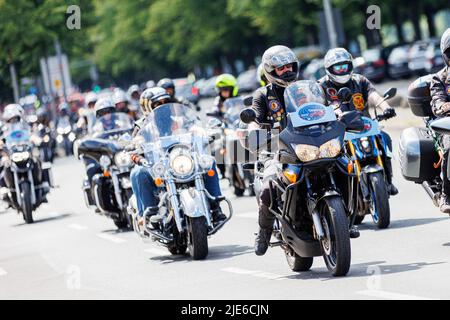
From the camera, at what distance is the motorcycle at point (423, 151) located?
1111cm

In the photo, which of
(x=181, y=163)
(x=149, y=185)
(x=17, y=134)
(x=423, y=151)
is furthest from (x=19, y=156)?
(x=423, y=151)

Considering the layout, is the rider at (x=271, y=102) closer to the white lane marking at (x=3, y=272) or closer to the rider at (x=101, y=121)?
the white lane marking at (x=3, y=272)

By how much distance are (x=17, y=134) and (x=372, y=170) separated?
30.4 ft

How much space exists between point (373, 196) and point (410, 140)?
164cm

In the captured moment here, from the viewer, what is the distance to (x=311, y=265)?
10367 millimetres

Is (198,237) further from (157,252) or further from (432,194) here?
(432,194)

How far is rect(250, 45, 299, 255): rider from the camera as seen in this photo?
9.93 meters

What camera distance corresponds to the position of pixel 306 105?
945 cm

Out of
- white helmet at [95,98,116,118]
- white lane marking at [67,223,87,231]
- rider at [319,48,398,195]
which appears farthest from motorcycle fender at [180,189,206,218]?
white lane marking at [67,223,87,231]

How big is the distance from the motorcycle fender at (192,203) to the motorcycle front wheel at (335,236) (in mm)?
2463

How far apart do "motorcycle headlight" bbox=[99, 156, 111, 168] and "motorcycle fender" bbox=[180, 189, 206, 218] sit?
4.96 metres

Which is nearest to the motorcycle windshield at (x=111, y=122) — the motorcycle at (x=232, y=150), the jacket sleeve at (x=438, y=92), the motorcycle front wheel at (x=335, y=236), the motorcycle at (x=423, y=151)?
the motorcycle at (x=232, y=150)
